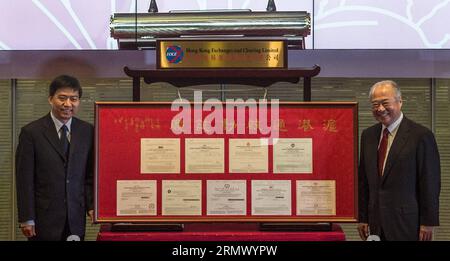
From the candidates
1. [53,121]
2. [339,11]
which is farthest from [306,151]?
[339,11]

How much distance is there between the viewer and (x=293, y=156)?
2004 millimetres

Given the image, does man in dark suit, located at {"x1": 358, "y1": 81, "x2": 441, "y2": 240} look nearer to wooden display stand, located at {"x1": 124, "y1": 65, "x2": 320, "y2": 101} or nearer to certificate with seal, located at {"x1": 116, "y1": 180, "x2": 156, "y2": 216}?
wooden display stand, located at {"x1": 124, "y1": 65, "x2": 320, "y2": 101}

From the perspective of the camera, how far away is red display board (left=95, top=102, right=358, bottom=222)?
2.00 meters

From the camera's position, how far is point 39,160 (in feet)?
8.38

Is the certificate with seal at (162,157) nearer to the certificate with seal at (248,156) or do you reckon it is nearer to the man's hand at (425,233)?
the certificate with seal at (248,156)

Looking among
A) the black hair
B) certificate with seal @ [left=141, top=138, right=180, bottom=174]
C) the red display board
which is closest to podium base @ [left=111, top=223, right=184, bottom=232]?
the red display board

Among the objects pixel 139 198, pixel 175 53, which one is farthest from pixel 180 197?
pixel 175 53

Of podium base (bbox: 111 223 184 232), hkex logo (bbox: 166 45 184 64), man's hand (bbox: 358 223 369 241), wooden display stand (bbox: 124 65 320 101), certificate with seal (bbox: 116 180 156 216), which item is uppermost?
hkex logo (bbox: 166 45 184 64)

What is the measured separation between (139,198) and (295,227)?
0.54 meters

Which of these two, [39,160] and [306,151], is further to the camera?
[39,160]

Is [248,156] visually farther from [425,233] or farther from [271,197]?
[425,233]
